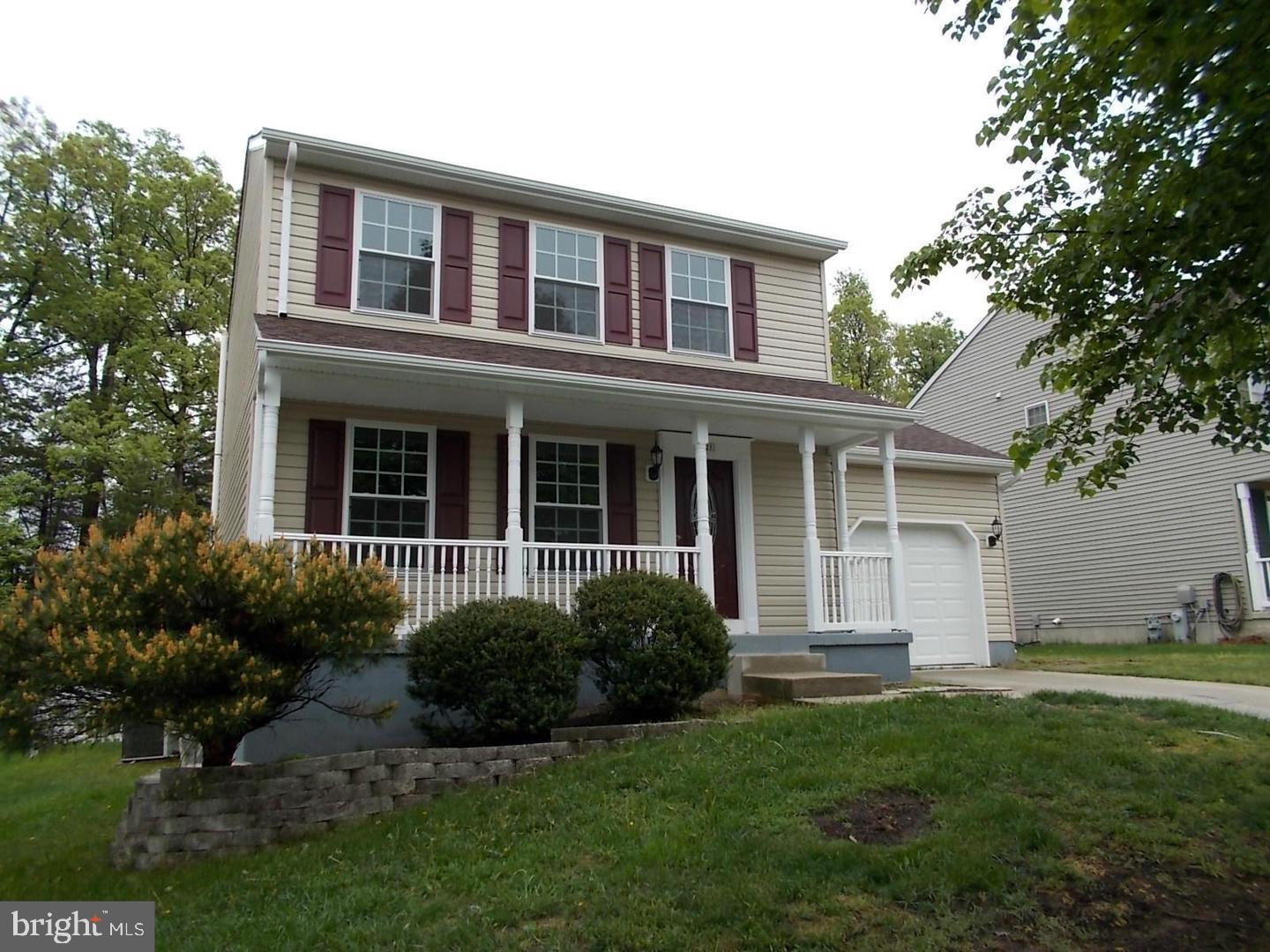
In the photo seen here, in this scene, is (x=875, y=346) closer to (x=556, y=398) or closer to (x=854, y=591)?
(x=854, y=591)

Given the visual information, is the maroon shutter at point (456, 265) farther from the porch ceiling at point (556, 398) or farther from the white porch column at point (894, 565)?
the white porch column at point (894, 565)

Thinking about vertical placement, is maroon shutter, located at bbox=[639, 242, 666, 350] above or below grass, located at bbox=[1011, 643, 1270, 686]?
above

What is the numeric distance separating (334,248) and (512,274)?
2.01 meters

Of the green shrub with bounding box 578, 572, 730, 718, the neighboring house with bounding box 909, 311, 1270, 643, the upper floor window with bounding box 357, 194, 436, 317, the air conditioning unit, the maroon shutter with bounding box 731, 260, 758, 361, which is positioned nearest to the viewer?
the green shrub with bounding box 578, 572, 730, 718

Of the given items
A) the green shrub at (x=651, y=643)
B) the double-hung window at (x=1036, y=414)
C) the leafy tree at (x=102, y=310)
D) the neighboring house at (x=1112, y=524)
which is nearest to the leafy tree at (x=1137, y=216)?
the green shrub at (x=651, y=643)

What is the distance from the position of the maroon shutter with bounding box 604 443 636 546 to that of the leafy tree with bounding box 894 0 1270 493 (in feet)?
16.3

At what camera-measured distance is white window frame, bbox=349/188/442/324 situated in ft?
33.5

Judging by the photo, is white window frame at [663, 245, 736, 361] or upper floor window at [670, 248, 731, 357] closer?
white window frame at [663, 245, 736, 361]

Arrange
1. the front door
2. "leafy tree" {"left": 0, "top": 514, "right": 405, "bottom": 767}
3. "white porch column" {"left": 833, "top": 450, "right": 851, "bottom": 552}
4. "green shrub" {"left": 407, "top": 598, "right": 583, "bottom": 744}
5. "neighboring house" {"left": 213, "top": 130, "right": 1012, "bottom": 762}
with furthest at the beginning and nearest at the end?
"white porch column" {"left": 833, "top": 450, "right": 851, "bottom": 552} < the front door < "neighboring house" {"left": 213, "top": 130, "right": 1012, "bottom": 762} < "green shrub" {"left": 407, "top": 598, "right": 583, "bottom": 744} < "leafy tree" {"left": 0, "top": 514, "right": 405, "bottom": 767}

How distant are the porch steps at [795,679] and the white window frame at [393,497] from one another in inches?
138

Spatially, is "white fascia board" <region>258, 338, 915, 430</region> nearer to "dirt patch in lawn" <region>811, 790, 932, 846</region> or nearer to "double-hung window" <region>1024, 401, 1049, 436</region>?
"dirt patch in lawn" <region>811, 790, 932, 846</region>

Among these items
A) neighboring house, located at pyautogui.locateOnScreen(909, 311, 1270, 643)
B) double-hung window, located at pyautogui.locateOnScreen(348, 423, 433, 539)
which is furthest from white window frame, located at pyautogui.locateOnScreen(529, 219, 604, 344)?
neighboring house, located at pyautogui.locateOnScreen(909, 311, 1270, 643)

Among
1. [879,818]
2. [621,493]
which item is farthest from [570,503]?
[879,818]

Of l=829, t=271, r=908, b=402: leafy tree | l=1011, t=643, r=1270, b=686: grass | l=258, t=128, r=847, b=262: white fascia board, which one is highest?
l=829, t=271, r=908, b=402: leafy tree
